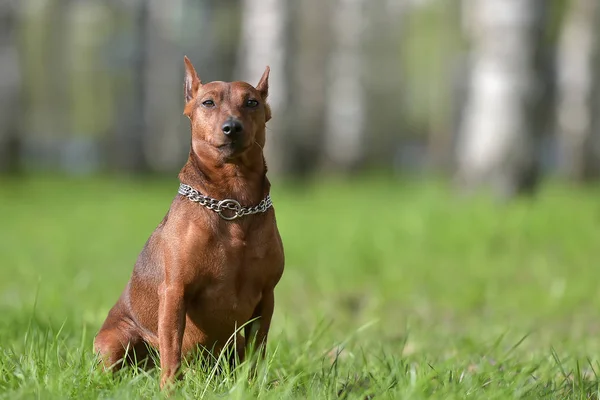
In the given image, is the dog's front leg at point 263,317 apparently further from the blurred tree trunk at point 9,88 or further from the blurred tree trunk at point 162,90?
the blurred tree trunk at point 162,90

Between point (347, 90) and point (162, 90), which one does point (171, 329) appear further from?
point (162, 90)

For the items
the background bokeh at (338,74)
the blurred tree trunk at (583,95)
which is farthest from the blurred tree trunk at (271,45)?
the blurred tree trunk at (583,95)

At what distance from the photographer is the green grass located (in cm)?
351

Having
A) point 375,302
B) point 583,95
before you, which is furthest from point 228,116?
point 583,95

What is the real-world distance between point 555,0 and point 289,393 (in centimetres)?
2298

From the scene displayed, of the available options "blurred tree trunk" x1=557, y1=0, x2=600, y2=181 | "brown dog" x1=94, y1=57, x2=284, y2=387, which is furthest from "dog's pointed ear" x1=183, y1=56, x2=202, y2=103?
"blurred tree trunk" x1=557, y1=0, x2=600, y2=181

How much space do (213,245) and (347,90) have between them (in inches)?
753

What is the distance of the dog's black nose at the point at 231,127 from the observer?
327cm

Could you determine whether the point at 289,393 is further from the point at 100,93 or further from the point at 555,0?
the point at 100,93

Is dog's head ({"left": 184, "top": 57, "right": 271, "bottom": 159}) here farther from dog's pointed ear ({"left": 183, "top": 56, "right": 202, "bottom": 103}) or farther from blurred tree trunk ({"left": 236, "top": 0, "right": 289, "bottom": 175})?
blurred tree trunk ({"left": 236, "top": 0, "right": 289, "bottom": 175})

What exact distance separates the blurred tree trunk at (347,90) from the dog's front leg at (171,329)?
18757 millimetres

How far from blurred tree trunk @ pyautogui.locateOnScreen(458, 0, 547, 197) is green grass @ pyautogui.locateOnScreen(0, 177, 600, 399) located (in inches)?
23.1

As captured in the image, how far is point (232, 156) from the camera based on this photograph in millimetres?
3344

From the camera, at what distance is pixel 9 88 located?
16.6 m
